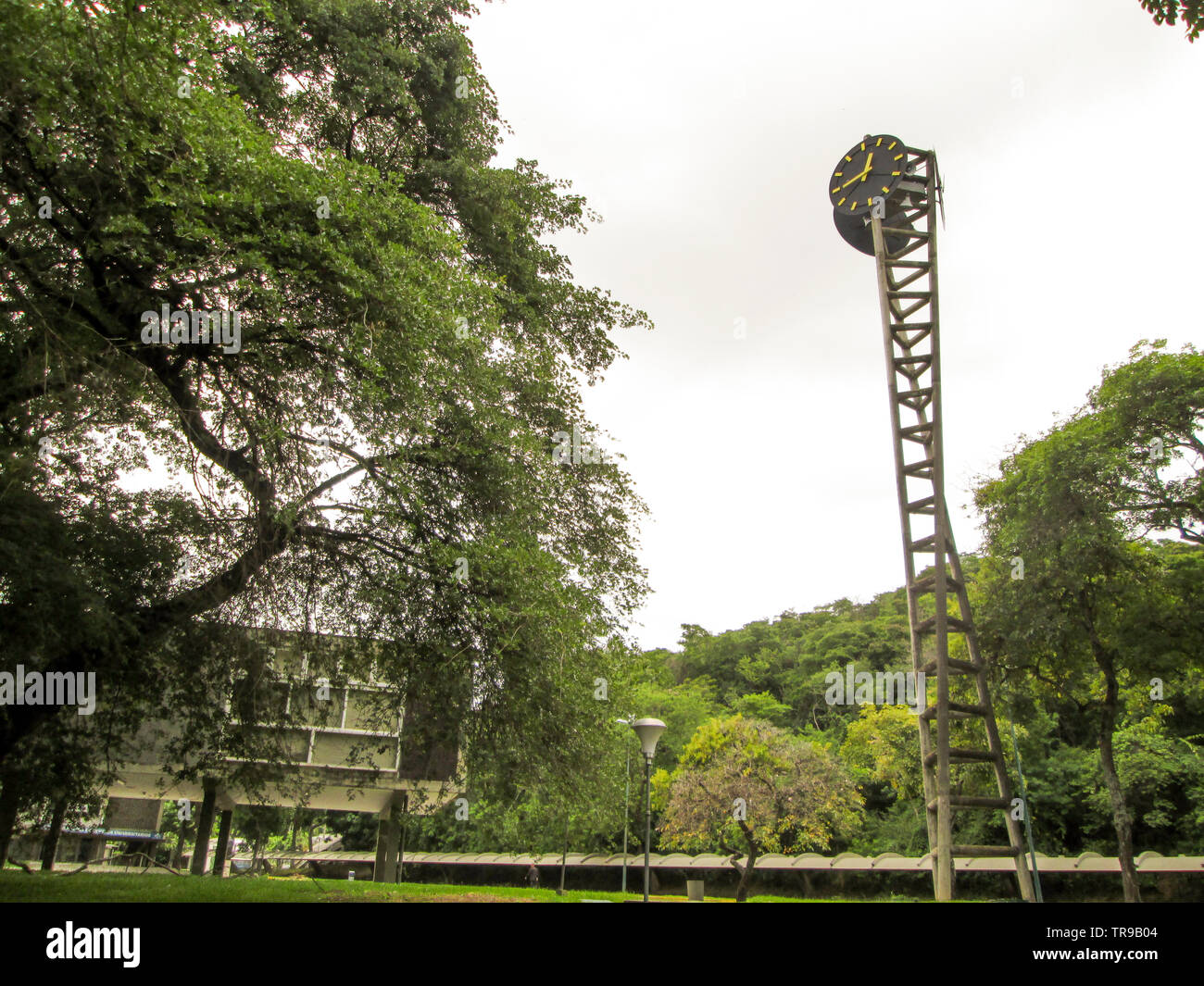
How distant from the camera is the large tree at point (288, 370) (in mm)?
8094

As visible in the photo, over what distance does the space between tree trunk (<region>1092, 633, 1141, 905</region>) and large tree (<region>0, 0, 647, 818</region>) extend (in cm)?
1248

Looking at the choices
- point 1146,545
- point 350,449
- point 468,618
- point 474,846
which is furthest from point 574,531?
point 474,846

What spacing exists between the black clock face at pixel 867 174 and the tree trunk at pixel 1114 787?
11.4 m

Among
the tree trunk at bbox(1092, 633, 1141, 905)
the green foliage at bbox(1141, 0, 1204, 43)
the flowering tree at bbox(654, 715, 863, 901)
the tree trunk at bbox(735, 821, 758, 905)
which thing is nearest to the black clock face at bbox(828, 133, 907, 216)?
the green foliage at bbox(1141, 0, 1204, 43)

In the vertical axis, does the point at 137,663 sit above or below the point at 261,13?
below

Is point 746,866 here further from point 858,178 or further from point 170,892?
point 858,178

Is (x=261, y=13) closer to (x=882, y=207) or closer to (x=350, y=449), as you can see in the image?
(x=350, y=449)

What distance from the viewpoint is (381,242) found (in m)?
10.0

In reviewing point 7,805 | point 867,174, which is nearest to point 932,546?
point 867,174

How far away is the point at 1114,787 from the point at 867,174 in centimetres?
1528

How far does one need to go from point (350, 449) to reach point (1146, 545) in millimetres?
17924

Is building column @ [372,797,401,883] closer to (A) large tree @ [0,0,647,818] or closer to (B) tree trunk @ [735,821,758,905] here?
(B) tree trunk @ [735,821,758,905]

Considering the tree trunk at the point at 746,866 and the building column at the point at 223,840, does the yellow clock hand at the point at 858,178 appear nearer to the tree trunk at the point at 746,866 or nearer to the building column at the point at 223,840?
the tree trunk at the point at 746,866

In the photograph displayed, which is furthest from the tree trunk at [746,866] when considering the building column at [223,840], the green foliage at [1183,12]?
the green foliage at [1183,12]
